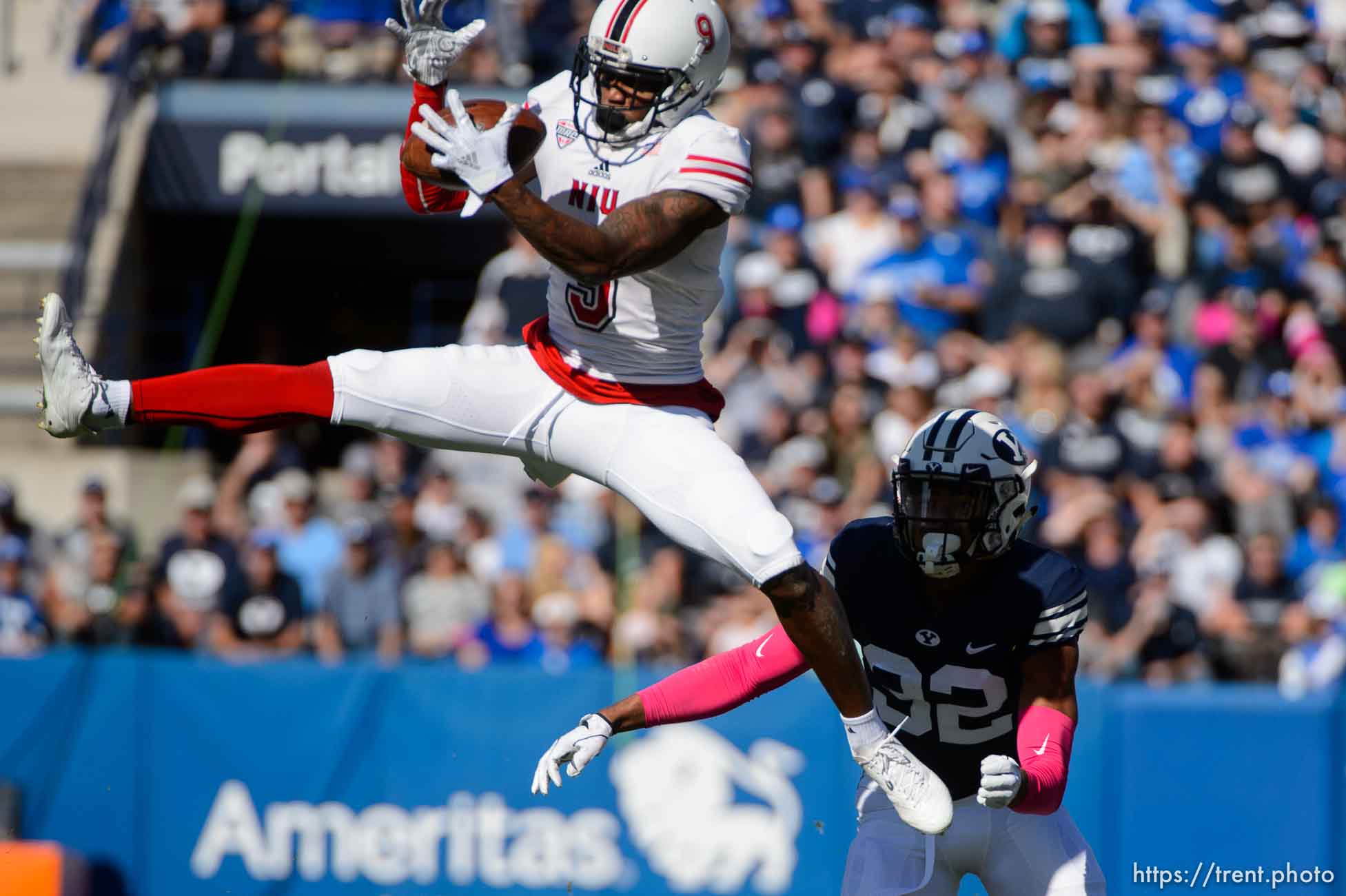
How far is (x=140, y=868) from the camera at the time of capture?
29.4ft

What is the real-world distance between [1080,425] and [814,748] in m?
2.31

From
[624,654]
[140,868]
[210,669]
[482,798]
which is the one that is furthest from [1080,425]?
[140,868]

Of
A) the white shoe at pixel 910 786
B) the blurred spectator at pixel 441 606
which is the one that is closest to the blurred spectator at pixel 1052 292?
the blurred spectator at pixel 441 606

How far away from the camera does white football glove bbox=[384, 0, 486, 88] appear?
187 inches

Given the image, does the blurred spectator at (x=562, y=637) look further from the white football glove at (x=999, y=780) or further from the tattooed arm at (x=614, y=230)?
the white football glove at (x=999, y=780)

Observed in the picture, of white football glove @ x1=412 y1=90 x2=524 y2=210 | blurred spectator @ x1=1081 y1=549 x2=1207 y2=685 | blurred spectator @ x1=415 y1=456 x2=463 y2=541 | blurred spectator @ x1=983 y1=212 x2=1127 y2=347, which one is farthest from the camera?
blurred spectator @ x1=983 y1=212 x2=1127 y2=347

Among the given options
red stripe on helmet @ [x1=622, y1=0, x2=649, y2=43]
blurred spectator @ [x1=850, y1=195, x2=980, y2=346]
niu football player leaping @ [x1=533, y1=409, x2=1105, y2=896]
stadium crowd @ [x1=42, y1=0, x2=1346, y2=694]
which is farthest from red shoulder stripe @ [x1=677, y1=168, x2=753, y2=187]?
blurred spectator @ [x1=850, y1=195, x2=980, y2=346]

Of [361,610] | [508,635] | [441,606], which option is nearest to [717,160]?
[508,635]

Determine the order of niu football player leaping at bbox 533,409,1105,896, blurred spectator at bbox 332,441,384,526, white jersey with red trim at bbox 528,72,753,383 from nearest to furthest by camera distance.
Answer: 1. niu football player leaping at bbox 533,409,1105,896
2. white jersey with red trim at bbox 528,72,753,383
3. blurred spectator at bbox 332,441,384,526

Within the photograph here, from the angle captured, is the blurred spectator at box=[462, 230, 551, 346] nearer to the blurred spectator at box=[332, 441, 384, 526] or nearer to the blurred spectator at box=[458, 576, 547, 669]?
the blurred spectator at box=[332, 441, 384, 526]

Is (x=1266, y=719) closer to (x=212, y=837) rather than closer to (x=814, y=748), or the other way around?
(x=814, y=748)

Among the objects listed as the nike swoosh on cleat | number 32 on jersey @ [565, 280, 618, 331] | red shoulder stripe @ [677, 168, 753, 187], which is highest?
red shoulder stripe @ [677, 168, 753, 187]

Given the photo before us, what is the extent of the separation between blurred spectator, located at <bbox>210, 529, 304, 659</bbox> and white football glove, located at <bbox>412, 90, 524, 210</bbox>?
5315 mm

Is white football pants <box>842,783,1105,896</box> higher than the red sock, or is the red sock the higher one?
the red sock
